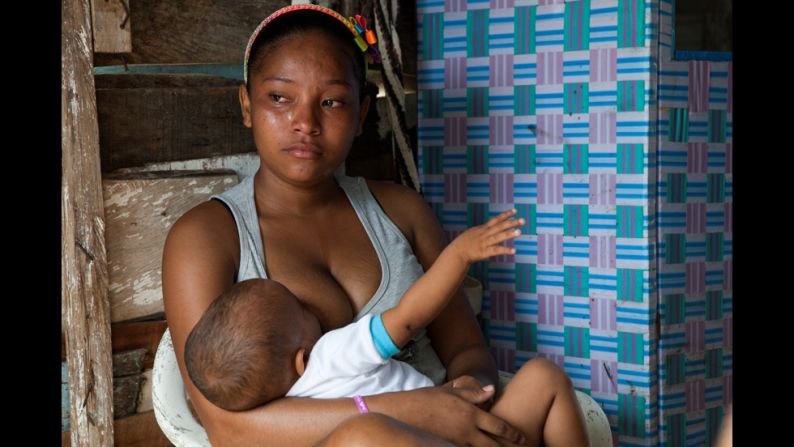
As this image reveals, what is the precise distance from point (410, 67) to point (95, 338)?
4.85ft

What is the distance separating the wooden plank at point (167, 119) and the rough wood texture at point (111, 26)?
0.28ft

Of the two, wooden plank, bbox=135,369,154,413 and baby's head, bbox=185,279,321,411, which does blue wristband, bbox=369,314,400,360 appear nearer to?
baby's head, bbox=185,279,321,411

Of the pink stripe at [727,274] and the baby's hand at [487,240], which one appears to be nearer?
the baby's hand at [487,240]

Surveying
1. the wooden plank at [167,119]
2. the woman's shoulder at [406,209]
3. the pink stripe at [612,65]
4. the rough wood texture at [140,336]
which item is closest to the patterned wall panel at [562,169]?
the pink stripe at [612,65]

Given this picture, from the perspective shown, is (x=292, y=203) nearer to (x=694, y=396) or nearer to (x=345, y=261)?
(x=345, y=261)

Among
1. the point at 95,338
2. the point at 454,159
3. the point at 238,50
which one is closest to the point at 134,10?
the point at 238,50

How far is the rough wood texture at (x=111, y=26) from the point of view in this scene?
2232 millimetres

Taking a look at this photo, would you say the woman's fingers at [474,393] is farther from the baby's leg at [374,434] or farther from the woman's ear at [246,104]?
the woman's ear at [246,104]

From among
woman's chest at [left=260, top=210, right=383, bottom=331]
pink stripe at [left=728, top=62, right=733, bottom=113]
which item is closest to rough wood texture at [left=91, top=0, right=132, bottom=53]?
woman's chest at [left=260, top=210, right=383, bottom=331]

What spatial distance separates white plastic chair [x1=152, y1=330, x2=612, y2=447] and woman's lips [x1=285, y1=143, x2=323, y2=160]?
52 centimetres

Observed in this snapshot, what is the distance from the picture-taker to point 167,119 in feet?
7.94

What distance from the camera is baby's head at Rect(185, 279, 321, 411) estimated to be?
6.09 ft

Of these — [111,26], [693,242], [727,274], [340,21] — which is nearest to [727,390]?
[727,274]

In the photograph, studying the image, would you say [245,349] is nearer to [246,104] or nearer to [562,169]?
[246,104]
